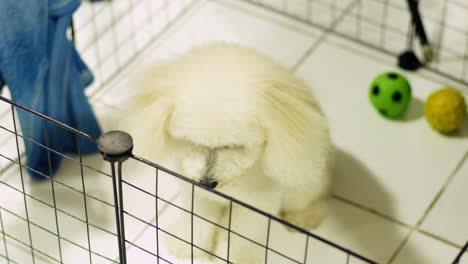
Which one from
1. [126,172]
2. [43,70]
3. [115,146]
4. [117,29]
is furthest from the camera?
[117,29]

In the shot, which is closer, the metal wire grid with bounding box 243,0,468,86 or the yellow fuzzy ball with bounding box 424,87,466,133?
the yellow fuzzy ball with bounding box 424,87,466,133

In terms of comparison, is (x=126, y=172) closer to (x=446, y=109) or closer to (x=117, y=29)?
(x=117, y=29)

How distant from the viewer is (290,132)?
1.84 meters

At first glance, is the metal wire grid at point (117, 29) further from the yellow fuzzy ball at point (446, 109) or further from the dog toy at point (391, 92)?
the yellow fuzzy ball at point (446, 109)

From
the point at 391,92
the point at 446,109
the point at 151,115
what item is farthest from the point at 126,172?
the point at 446,109

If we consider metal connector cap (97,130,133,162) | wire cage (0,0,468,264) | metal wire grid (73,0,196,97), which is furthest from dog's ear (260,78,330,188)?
metal wire grid (73,0,196,97)

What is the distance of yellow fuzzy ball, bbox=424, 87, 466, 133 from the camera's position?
236cm

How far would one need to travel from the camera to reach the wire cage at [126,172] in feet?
6.88

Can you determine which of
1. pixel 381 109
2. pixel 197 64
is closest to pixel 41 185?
pixel 197 64

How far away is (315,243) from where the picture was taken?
7.04 ft

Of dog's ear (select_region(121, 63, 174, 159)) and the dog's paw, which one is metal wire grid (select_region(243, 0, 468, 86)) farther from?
dog's ear (select_region(121, 63, 174, 159))

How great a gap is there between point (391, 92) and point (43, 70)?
96 centimetres

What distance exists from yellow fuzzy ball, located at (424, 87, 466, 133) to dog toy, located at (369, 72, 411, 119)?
0.25 ft

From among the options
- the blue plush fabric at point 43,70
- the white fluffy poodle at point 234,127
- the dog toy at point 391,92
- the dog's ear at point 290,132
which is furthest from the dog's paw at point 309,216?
the blue plush fabric at point 43,70
